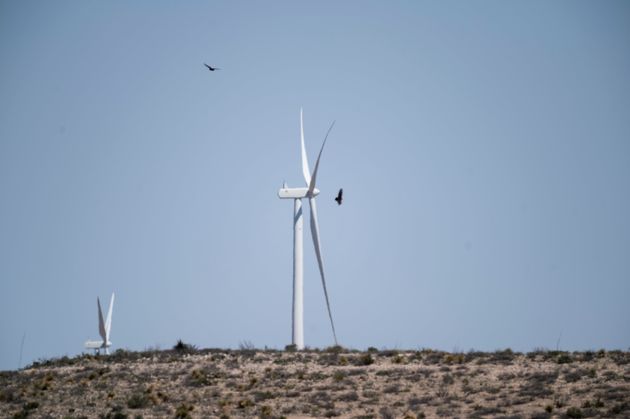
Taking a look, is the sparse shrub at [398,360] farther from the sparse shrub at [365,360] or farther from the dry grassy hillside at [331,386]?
the sparse shrub at [365,360]

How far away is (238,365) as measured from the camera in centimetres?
6228

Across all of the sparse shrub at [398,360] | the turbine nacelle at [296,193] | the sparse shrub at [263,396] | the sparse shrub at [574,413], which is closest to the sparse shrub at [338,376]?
the sparse shrub at [263,396]

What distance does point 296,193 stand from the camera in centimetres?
6956

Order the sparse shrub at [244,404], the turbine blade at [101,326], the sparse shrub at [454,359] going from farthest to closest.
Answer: the turbine blade at [101,326], the sparse shrub at [454,359], the sparse shrub at [244,404]

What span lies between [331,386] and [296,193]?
17.4m

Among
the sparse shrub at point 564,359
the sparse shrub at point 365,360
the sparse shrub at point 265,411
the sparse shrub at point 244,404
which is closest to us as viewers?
the sparse shrub at point 265,411

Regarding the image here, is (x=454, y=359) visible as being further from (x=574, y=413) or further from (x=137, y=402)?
(x=137, y=402)

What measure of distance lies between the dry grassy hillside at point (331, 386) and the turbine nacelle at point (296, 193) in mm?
10428

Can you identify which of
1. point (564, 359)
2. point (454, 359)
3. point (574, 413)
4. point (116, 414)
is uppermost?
point (454, 359)

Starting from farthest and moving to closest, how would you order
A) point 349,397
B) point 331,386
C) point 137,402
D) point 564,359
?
1. point 564,359
2. point 331,386
3. point 137,402
4. point 349,397

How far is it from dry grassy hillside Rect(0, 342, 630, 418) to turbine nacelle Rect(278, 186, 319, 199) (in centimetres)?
1043

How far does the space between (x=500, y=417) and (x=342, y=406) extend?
8.18m

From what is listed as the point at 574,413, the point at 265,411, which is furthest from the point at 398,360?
the point at 574,413

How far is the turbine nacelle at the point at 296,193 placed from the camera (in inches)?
2734
